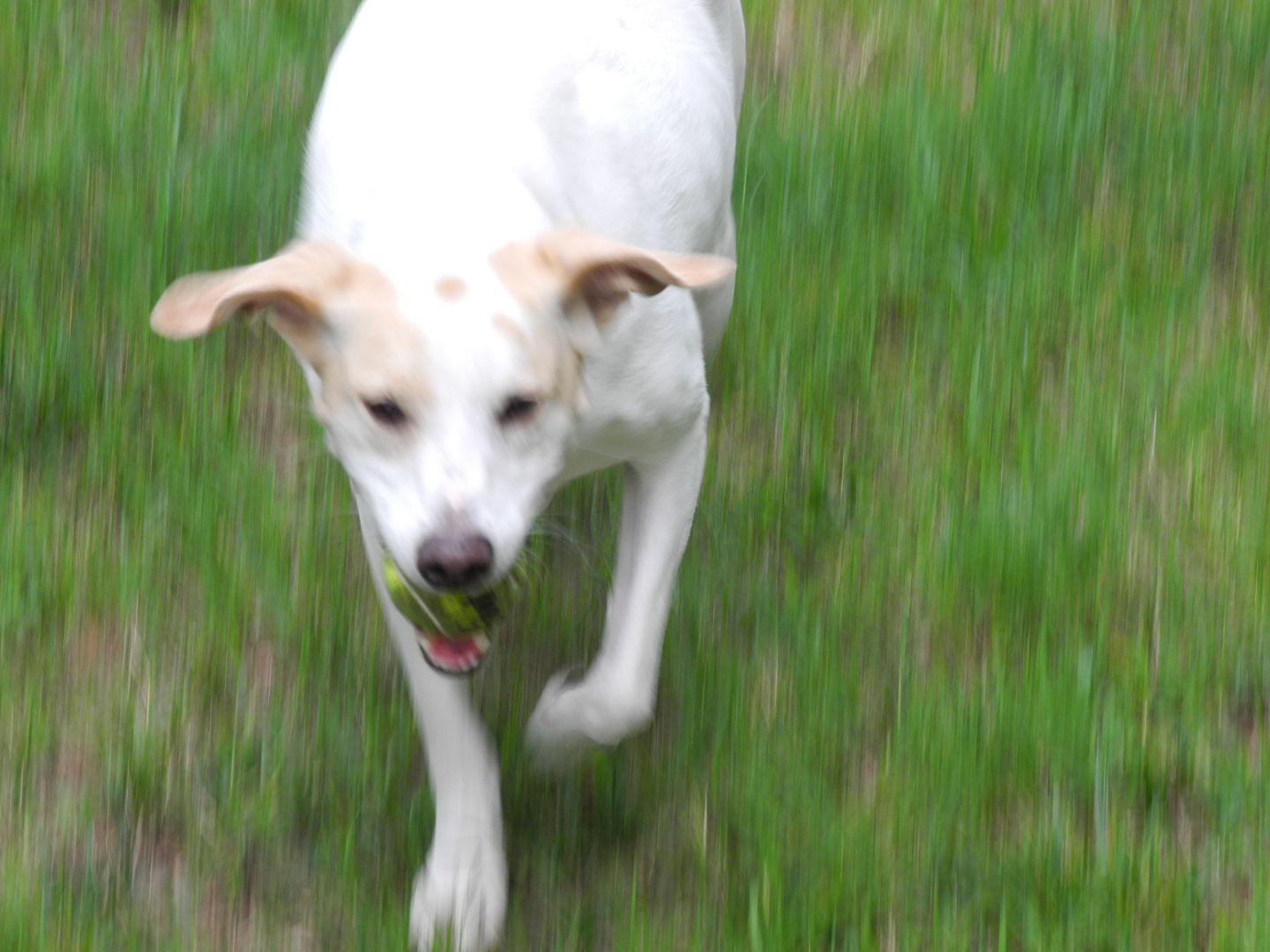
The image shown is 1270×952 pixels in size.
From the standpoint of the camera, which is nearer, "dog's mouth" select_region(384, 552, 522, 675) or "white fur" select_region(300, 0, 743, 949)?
"white fur" select_region(300, 0, 743, 949)

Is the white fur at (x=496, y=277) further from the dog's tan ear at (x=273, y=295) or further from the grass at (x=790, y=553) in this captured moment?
the grass at (x=790, y=553)

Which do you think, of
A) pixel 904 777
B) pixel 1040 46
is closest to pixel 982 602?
pixel 904 777

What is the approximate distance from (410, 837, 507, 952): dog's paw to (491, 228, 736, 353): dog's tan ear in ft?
3.00

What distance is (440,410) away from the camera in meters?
2.40

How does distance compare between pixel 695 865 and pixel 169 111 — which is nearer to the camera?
pixel 695 865

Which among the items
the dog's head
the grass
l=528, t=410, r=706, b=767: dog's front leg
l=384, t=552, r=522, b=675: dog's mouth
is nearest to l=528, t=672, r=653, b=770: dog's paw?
l=528, t=410, r=706, b=767: dog's front leg

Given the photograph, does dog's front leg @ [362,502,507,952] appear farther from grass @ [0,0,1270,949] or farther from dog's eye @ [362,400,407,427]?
dog's eye @ [362,400,407,427]

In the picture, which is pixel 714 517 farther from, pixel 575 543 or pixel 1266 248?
pixel 1266 248

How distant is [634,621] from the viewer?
2.96 metres

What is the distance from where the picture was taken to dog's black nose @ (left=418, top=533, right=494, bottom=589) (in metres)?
2.36

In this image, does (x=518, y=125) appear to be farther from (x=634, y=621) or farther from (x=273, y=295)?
(x=634, y=621)

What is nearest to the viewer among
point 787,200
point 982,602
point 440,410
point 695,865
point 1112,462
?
point 440,410

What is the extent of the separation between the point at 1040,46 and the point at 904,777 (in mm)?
2324

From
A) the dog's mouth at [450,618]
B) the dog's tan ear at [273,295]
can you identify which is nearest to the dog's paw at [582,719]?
the dog's mouth at [450,618]
